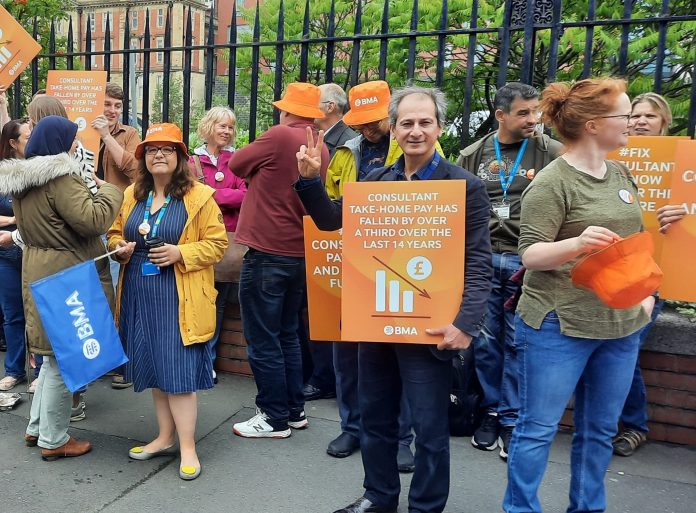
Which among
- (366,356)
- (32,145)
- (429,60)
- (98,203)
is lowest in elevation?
(366,356)

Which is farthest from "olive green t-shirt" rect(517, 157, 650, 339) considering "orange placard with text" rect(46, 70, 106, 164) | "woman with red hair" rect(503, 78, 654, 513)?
"orange placard with text" rect(46, 70, 106, 164)

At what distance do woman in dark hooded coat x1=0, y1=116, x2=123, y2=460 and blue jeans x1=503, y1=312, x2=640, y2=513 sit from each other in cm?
231

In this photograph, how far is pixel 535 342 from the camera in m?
2.89

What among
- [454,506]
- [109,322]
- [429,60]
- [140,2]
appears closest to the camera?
[454,506]

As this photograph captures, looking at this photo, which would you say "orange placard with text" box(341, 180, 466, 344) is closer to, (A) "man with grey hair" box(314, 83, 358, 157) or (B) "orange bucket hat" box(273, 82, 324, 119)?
(B) "orange bucket hat" box(273, 82, 324, 119)

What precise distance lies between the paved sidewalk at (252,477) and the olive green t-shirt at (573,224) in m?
1.15

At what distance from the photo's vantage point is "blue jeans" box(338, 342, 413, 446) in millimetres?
3982

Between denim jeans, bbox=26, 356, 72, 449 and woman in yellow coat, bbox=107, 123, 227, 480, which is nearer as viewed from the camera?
woman in yellow coat, bbox=107, 123, 227, 480

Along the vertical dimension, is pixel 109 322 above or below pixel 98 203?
below

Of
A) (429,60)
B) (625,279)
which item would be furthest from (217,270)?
(429,60)

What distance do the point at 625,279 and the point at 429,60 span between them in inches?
261

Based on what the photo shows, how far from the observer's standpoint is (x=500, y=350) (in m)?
4.28

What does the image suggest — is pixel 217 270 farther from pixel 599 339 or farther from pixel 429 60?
pixel 429 60

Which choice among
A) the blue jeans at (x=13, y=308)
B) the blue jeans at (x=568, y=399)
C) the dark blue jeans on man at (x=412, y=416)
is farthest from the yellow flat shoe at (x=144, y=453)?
the blue jeans at (x=568, y=399)
